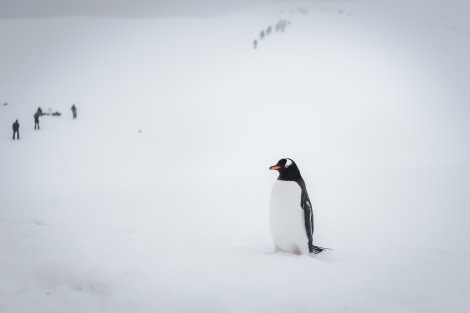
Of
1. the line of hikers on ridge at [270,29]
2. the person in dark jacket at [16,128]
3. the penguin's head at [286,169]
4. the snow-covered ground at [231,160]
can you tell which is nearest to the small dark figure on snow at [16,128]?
the person in dark jacket at [16,128]

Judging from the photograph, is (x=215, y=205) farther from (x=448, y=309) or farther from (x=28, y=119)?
(x=28, y=119)

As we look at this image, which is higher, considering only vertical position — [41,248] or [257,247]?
[41,248]

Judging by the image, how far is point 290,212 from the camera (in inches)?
142

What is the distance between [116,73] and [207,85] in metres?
6.16

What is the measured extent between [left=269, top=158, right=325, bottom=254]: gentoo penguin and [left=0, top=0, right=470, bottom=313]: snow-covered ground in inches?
8.2

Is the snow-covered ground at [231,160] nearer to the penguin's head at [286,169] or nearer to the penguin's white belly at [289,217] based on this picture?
the penguin's white belly at [289,217]

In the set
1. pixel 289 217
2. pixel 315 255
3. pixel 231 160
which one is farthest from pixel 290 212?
pixel 231 160

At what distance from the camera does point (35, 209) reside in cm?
696

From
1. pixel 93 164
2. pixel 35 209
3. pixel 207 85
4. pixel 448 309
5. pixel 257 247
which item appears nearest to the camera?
pixel 448 309

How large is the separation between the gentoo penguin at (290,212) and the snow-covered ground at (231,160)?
0.21 meters

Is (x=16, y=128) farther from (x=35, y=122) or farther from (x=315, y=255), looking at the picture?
(x=315, y=255)

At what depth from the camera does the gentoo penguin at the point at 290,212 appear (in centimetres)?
361

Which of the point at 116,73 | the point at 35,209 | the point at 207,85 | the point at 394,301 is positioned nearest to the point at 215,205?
the point at 35,209

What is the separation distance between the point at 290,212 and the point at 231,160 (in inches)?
381
